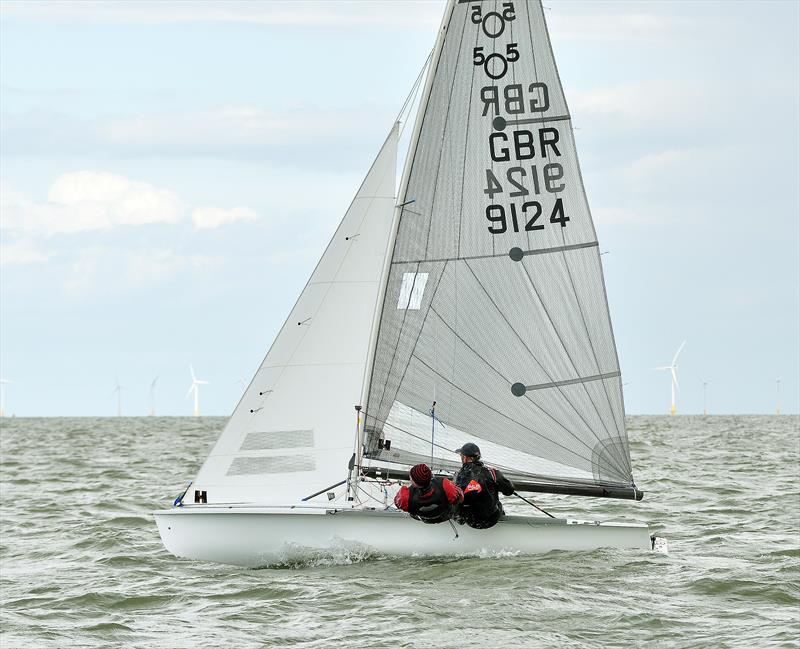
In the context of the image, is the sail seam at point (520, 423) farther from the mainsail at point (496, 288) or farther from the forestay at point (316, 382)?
the forestay at point (316, 382)

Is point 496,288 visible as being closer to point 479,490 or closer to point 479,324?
point 479,324

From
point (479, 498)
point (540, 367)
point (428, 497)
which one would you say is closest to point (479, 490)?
point (479, 498)

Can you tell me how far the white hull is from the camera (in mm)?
14836

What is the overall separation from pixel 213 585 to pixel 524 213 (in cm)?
595

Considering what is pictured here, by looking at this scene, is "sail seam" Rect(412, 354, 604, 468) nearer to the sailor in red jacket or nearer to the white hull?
the white hull

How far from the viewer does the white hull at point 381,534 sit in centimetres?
1484

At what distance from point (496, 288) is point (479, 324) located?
50cm

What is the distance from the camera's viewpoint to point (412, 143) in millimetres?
15945

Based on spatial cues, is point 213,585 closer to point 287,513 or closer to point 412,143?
point 287,513

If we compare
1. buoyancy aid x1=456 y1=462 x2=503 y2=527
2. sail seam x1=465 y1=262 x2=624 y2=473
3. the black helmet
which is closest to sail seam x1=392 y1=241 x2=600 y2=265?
sail seam x1=465 y1=262 x2=624 y2=473

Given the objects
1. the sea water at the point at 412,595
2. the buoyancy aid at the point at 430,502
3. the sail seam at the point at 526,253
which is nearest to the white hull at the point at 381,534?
the sea water at the point at 412,595

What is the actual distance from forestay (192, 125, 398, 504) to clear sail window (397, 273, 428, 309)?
44cm

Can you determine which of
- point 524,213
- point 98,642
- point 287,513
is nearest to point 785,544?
point 524,213

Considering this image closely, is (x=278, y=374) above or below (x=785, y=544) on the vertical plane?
above
